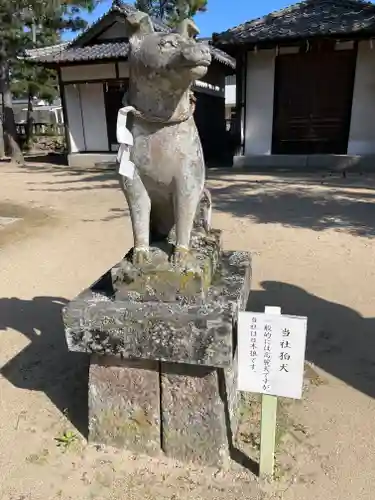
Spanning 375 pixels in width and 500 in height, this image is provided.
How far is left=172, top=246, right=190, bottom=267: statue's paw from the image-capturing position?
1.85 metres

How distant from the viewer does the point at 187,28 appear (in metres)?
1.62

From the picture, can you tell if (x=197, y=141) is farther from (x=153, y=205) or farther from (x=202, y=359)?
(x=202, y=359)

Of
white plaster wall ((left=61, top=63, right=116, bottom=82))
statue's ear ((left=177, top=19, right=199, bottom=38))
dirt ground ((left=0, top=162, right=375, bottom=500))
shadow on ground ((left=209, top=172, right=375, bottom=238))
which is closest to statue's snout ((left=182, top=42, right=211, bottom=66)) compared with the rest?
statue's ear ((left=177, top=19, right=199, bottom=38))

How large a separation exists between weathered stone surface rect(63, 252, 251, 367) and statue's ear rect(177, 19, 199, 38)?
1.07 m

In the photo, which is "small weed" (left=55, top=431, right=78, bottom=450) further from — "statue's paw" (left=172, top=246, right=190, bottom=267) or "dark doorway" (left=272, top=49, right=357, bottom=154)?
"dark doorway" (left=272, top=49, right=357, bottom=154)

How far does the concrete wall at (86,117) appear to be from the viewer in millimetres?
13344

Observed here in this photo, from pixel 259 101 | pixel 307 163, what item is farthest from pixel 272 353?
pixel 259 101

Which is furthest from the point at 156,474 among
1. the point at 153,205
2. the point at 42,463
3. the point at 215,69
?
the point at 215,69

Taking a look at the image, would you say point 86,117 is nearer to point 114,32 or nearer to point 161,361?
point 114,32

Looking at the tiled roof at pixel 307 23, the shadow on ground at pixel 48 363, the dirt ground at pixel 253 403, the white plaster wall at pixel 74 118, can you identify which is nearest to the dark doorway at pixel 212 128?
the tiled roof at pixel 307 23

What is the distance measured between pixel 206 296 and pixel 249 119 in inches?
381

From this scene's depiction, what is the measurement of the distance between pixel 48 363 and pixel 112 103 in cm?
1187

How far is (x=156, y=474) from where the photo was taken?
188 centimetres

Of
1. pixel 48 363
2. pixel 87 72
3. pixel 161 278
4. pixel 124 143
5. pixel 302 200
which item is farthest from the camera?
pixel 87 72
